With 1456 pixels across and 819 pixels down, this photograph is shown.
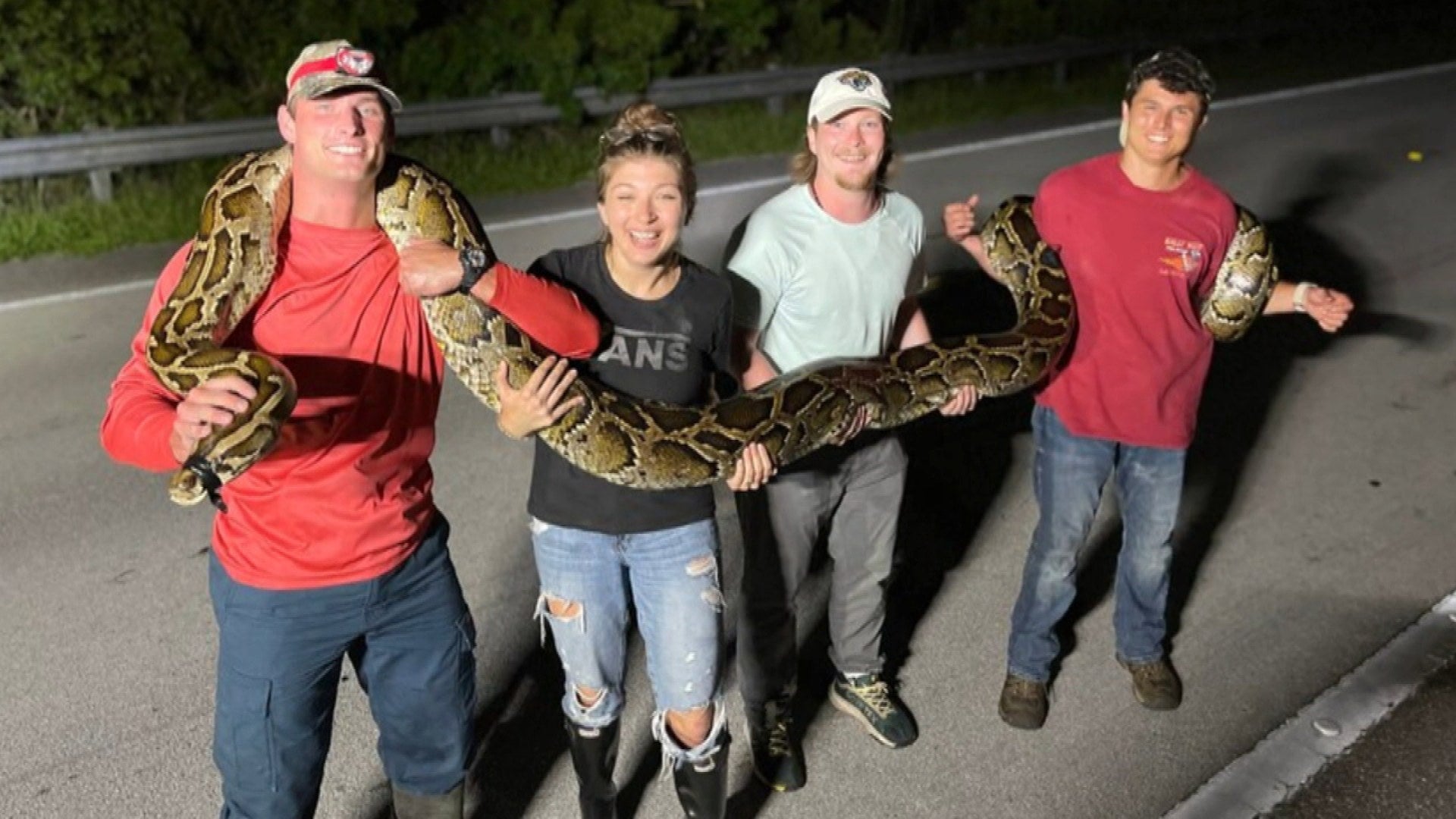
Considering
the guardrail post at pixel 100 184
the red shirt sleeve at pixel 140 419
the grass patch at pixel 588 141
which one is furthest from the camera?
the guardrail post at pixel 100 184

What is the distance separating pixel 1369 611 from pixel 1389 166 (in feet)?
35.0

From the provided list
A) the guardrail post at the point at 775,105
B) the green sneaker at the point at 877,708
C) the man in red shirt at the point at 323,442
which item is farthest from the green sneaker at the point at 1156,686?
the guardrail post at the point at 775,105

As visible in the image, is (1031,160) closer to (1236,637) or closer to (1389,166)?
(1389,166)

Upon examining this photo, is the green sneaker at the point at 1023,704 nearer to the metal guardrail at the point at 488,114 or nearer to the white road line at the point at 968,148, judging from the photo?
the white road line at the point at 968,148

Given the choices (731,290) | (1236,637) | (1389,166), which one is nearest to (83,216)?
(731,290)

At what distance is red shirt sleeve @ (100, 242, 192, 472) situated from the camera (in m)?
2.83

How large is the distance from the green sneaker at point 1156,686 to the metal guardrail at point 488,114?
963 centimetres

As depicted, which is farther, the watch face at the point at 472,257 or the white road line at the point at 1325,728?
the white road line at the point at 1325,728

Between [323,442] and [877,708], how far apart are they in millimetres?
2422

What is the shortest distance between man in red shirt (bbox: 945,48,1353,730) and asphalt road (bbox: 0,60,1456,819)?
357mm

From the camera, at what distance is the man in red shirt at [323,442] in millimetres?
3059

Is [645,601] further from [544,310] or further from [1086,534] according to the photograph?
[1086,534]

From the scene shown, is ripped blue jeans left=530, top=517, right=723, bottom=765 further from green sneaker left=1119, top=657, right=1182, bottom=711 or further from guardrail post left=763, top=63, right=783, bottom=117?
guardrail post left=763, top=63, right=783, bottom=117

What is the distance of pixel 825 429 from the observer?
13.6 feet
